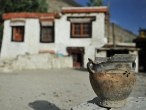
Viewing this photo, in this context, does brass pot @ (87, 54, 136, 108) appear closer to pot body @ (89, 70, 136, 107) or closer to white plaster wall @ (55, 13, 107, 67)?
pot body @ (89, 70, 136, 107)

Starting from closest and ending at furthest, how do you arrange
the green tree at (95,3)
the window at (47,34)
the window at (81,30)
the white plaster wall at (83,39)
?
the white plaster wall at (83,39), the window at (81,30), the window at (47,34), the green tree at (95,3)

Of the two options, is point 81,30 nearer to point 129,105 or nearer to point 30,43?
point 30,43

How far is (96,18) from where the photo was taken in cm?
2483

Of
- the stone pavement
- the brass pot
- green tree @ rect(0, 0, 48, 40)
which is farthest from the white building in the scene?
the brass pot

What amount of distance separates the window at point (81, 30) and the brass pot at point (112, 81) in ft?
61.9

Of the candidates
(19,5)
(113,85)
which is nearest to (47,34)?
(19,5)

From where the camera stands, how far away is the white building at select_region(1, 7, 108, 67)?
81.7 feet

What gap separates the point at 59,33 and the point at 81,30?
1994mm

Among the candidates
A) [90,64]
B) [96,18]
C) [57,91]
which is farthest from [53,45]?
[90,64]

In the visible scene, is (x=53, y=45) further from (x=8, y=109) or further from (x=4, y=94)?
(x=8, y=109)

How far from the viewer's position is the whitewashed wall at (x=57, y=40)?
2488 cm

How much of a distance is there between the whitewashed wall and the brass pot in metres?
18.5

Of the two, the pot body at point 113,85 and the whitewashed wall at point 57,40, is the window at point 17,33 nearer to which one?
the whitewashed wall at point 57,40

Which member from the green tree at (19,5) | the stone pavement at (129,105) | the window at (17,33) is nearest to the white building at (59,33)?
the window at (17,33)
